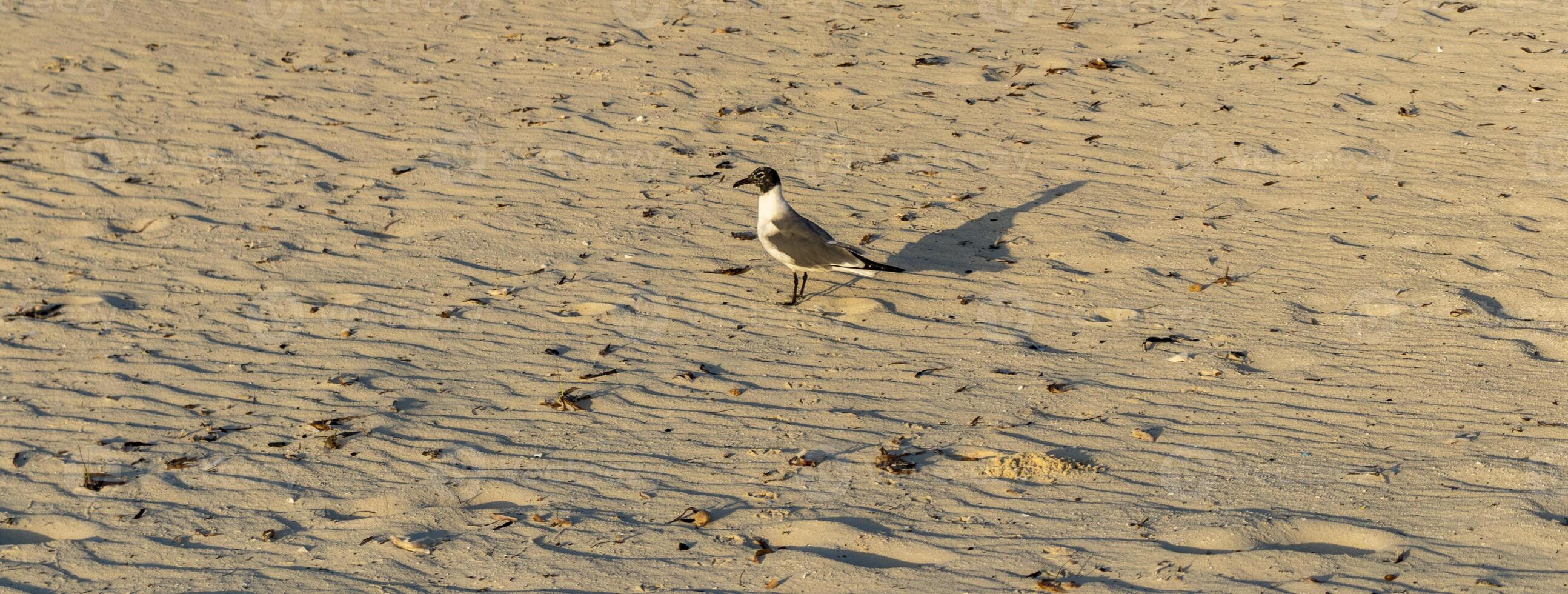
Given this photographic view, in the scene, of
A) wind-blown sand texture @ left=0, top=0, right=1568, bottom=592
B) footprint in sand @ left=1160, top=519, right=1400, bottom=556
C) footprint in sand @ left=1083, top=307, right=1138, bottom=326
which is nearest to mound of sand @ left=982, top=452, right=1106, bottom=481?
wind-blown sand texture @ left=0, top=0, right=1568, bottom=592

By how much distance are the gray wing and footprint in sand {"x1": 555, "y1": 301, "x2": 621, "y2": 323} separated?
99 cm

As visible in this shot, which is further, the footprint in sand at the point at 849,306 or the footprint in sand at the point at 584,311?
the footprint in sand at the point at 849,306

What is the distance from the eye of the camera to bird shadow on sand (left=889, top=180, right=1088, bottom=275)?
24.0 ft

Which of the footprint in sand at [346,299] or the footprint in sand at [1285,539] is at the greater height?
the footprint in sand at [346,299]

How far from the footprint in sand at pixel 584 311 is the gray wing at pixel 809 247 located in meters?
0.99

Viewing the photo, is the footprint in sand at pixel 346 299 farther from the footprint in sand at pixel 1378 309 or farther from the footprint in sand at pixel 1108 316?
the footprint in sand at pixel 1378 309

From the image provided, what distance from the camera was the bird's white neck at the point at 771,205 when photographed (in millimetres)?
7020

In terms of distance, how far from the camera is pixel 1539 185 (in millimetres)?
8195

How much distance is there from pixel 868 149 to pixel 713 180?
123 centimetres

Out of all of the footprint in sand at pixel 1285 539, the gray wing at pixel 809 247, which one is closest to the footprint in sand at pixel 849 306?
the gray wing at pixel 809 247

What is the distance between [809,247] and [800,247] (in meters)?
0.05

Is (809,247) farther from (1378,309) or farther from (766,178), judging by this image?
(1378,309)

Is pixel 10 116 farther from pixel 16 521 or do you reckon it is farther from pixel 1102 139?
pixel 1102 139

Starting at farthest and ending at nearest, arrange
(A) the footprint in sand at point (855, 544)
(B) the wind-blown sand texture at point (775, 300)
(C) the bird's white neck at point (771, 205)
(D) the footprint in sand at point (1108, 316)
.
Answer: (C) the bird's white neck at point (771, 205) → (D) the footprint in sand at point (1108, 316) → (B) the wind-blown sand texture at point (775, 300) → (A) the footprint in sand at point (855, 544)
